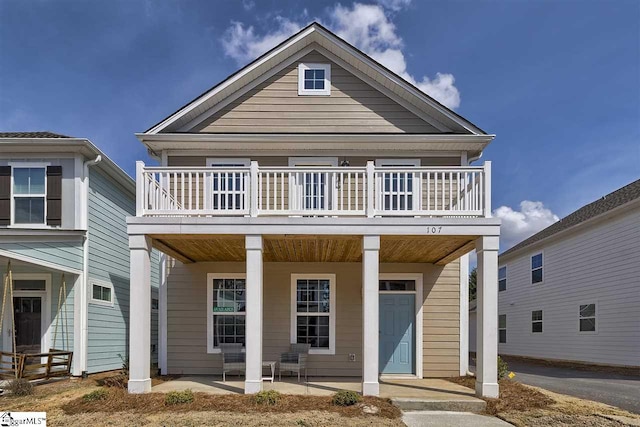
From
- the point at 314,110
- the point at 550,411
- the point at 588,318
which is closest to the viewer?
the point at 550,411

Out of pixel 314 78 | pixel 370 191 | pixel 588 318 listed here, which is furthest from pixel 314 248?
pixel 588 318

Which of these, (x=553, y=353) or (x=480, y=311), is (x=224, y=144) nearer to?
(x=480, y=311)

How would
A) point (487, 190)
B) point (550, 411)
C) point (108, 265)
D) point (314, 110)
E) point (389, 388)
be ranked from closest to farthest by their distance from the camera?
point (550, 411) < point (487, 190) < point (389, 388) < point (314, 110) < point (108, 265)

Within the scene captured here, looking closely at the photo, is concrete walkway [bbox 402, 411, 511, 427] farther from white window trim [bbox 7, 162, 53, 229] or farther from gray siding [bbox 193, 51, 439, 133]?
white window trim [bbox 7, 162, 53, 229]

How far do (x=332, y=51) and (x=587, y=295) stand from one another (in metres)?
12.2

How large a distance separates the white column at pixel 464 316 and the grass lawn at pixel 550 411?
1642 mm

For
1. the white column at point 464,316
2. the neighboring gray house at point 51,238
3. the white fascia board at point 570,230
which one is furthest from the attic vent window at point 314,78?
the white fascia board at point 570,230

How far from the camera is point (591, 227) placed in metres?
15.2

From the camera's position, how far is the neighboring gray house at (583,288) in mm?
13273

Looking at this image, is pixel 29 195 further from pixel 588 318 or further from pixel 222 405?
pixel 588 318

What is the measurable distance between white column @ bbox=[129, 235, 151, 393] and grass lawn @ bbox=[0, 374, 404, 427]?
312 millimetres

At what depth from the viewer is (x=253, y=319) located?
25.6 feet

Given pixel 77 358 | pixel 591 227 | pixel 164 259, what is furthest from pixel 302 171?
pixel 591 227

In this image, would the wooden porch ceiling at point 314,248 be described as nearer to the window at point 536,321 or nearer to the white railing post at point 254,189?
the white railing post at point 254,189
